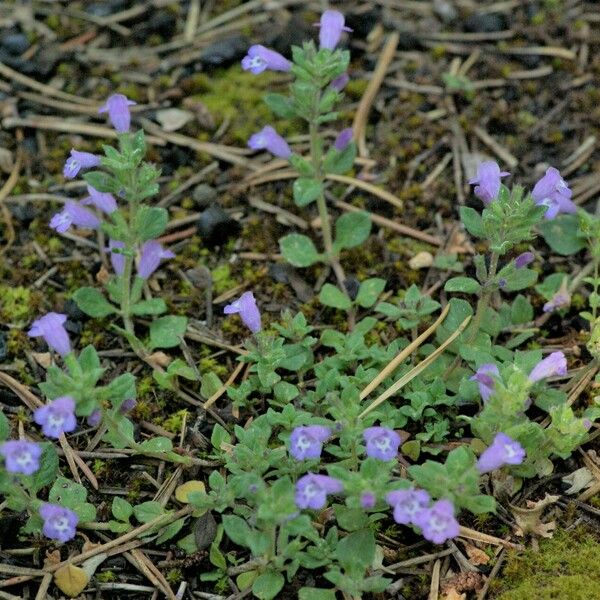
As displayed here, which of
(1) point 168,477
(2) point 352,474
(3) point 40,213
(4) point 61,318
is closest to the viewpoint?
(2) point 352,474

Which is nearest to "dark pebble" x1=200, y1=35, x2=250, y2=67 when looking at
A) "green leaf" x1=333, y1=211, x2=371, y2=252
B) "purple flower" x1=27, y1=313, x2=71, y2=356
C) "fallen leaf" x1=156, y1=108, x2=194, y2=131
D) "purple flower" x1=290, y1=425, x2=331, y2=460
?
"fallen leaf" x1=156, y1=108, x2=194, y2=131

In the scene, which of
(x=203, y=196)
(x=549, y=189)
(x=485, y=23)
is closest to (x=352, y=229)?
(x=203, y=196)

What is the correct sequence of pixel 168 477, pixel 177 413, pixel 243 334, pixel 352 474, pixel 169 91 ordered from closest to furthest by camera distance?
pixel 352 474 → pixel 168 477 → pixel 177 413 → pixel 243 334 → pixel 169 91

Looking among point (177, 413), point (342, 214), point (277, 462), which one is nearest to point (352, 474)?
point (277, 462)

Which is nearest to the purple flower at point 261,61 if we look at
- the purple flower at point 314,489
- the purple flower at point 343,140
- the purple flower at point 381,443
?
the purple flower at point 343,140

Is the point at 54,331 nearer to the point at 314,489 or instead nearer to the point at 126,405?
the point at 126,405

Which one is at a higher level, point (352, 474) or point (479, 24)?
point (479, 24)

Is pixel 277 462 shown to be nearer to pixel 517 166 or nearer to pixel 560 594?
pixel 560 594
